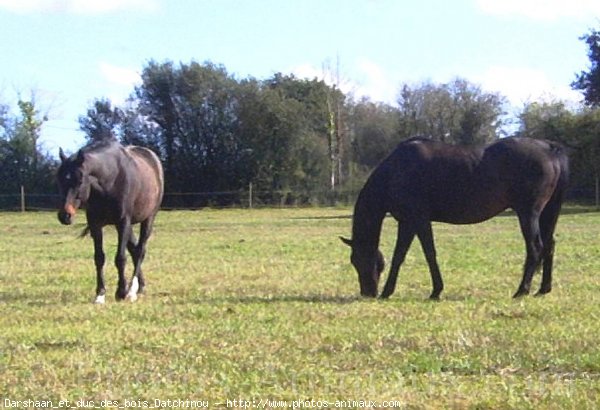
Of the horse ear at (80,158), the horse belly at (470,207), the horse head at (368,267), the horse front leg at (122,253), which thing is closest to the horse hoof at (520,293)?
the horse belly at (470,207)

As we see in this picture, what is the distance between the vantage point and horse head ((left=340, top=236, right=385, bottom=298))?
1184 centimetres

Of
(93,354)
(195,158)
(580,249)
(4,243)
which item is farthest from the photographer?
(195,158)

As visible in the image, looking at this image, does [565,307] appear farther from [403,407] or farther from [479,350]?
[403,407]

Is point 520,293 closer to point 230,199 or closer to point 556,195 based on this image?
point 556,195

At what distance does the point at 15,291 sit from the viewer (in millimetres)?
12609

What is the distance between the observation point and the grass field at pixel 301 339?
5.92 m

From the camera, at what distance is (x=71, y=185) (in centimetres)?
1104

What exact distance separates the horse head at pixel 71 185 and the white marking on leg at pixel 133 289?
133cm

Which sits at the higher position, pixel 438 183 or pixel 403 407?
pixel 438 183

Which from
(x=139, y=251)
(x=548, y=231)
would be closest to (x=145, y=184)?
(x=139, y=251)

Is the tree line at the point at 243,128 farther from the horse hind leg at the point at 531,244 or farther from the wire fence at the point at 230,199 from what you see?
the horse hind leg at the point at 531,244

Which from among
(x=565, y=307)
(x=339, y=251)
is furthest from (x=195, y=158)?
(x=565, y=307)

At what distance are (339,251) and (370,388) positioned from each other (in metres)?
13.6

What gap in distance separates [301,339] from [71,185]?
4323 millimetres
